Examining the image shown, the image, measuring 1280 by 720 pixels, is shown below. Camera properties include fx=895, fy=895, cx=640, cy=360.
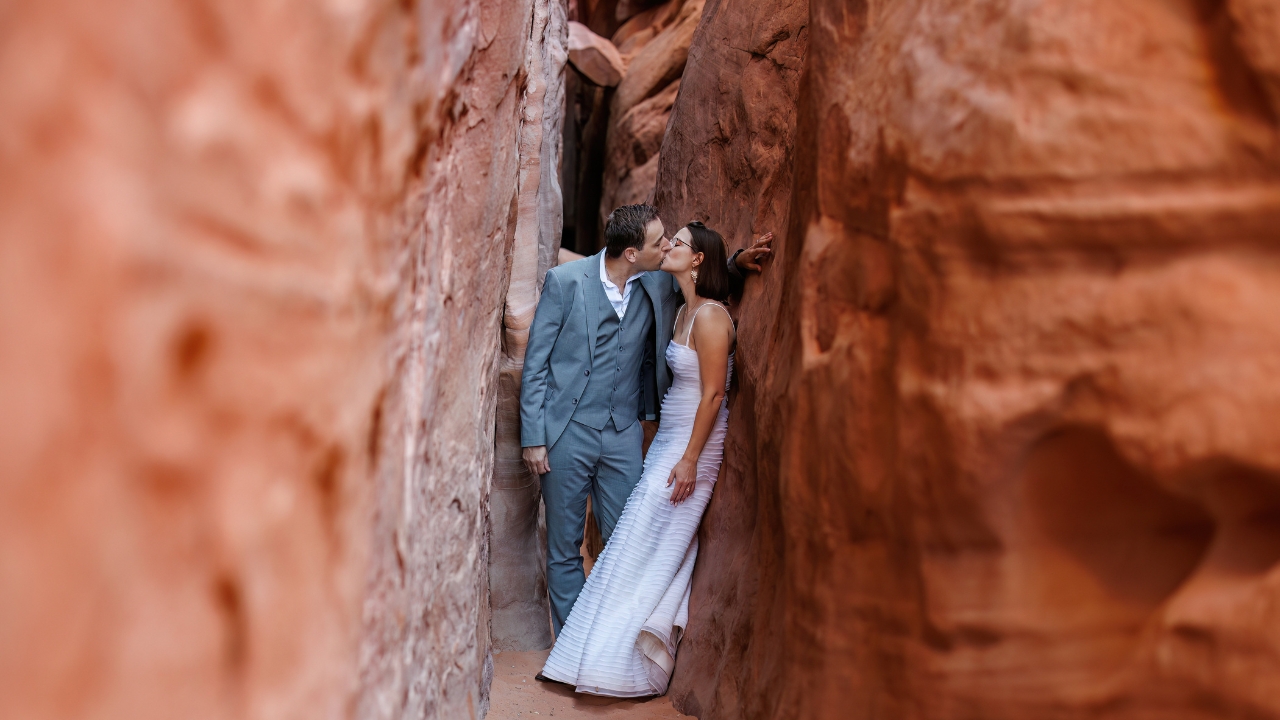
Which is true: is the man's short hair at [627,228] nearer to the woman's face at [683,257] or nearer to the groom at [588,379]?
the groom at [588,379]

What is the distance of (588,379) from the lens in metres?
4.39

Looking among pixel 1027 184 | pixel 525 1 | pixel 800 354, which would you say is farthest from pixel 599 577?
pixel 1027 184

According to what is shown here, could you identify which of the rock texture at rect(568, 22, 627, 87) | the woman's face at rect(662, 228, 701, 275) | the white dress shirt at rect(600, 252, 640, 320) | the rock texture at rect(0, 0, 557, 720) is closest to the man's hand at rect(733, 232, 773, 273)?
the woman's face at rect(662, 228, 701, 275)

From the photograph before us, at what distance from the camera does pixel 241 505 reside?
1335 millimetres

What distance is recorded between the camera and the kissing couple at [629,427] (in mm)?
3842

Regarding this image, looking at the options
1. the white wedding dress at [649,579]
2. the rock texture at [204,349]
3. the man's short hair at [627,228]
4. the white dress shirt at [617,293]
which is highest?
the man's short hair at [627,228]

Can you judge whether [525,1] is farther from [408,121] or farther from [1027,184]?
[1027,184]

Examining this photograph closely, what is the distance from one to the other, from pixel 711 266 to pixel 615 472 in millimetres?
1157

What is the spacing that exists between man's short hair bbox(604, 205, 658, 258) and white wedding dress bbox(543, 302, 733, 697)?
58 centimetres

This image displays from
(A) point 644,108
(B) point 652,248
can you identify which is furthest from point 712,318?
(A) point 644,108

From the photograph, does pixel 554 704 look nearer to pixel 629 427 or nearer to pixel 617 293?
pixel 629 427

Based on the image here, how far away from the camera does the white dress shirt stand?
4.43 metres

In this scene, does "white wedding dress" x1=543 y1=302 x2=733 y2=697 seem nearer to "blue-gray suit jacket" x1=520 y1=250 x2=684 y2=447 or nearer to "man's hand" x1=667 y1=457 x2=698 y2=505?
"man's hand" x1=667 y1=457 x2=698 y2=505

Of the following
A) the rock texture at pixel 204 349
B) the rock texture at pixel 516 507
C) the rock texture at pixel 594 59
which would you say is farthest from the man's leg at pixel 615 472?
the rock texture at pixel 594 59
